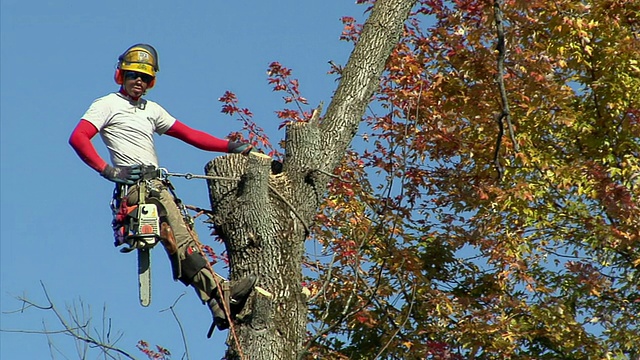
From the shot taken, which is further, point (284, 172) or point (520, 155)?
point (520, 155)

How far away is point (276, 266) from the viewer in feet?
24.6

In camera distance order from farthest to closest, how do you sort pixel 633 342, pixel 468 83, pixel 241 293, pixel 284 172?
pixel 468 83, pixel 633 342, pixel 284 172, pixel 241 293

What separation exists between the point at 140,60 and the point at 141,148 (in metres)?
0.55

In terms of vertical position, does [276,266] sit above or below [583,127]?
below

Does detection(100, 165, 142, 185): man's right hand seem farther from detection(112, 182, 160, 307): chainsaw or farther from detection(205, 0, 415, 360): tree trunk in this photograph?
detection(205, 0, 415, 360): tree trunk

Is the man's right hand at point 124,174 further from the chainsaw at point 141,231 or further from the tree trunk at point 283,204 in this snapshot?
the tree trunk at point 283,204

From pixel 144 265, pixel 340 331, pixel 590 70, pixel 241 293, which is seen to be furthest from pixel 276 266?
pixel 590 70

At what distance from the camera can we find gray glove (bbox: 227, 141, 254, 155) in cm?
823

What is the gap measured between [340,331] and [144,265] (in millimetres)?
4109

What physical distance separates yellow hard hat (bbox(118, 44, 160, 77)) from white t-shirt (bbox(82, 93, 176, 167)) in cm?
21

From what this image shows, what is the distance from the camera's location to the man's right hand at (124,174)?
7742 millimetres

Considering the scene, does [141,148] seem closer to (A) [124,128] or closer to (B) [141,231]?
(A) [124,128]

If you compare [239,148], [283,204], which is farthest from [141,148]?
[283,204]

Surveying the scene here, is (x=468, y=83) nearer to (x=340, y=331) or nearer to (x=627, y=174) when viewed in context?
(x=627, y=174)
